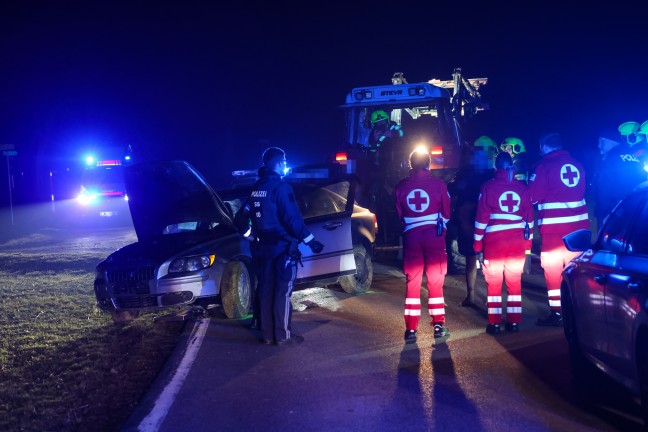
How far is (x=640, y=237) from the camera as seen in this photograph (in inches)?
173

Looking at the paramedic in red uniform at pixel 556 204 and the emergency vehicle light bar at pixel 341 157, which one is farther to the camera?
the emergency vehicle light bar at pixel 341 157

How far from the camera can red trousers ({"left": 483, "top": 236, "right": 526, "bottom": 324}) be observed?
7.14 meters

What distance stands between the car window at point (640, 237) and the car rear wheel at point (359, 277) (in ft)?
17.4

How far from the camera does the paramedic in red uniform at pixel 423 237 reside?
6953mm

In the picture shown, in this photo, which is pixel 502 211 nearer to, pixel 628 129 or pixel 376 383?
pixel 376 383

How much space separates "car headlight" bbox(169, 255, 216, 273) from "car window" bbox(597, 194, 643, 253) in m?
4.24

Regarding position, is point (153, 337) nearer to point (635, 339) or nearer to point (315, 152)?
point (635, 339)

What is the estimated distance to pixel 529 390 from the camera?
5.21m

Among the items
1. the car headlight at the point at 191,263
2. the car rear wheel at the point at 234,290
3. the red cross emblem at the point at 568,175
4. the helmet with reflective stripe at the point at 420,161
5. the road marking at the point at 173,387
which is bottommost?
the road marking at the point at 173,387

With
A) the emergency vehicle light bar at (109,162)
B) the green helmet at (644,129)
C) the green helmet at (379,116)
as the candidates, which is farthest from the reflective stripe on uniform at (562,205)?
the emergency vehicle light bar at (109,162)

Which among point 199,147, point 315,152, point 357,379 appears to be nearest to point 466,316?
point 357,379

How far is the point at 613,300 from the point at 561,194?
3.21 metres

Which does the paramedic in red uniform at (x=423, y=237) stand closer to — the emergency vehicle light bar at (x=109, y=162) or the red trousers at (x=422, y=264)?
the red trousers at (x=422, y=264)

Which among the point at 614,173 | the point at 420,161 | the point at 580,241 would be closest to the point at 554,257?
the point at 420,161
